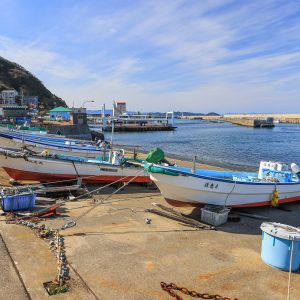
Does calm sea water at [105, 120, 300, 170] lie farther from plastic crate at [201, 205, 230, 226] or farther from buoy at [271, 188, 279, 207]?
plastic crate at [201, 205, 230, 226]

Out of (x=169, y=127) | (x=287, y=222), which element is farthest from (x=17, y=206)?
(x=169, y=127)

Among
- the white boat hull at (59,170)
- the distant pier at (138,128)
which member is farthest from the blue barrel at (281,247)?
the distant pier at (138,128)

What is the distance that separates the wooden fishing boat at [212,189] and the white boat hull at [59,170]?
14.0 feet

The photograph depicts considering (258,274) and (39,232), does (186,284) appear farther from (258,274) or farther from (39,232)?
(39,232)

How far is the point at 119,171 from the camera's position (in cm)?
1644

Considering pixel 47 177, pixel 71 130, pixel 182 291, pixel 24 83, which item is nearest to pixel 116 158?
pixel 47 177

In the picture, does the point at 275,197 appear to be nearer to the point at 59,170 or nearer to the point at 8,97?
the point at 59,170

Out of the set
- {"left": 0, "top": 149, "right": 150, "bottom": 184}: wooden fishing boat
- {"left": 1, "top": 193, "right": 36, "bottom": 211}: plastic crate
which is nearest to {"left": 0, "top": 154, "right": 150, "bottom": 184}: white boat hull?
{"left": 0, "top": 149, "right": 150, "bottom": 184}: wooden fishing boat

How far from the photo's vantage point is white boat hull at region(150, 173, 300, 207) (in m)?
11.2

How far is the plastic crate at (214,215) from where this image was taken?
10.6 m

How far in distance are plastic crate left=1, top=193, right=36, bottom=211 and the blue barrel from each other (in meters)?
7.35

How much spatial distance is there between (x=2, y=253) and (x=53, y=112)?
73208 millimetres

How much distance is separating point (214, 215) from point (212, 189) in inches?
42.6

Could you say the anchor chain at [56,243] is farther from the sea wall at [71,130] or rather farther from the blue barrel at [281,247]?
the sea wall at [71,130]
